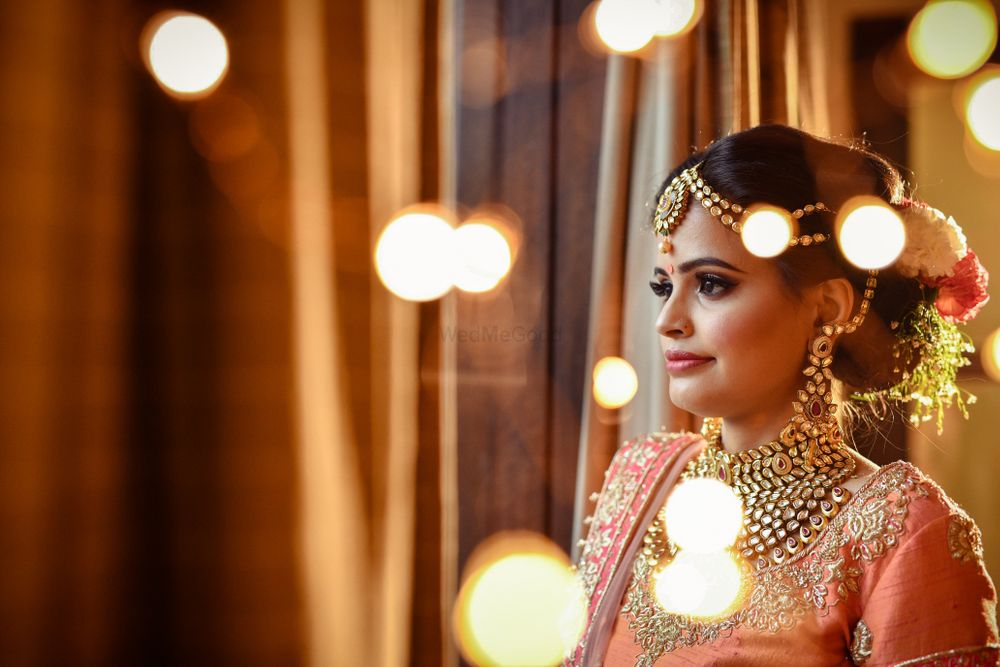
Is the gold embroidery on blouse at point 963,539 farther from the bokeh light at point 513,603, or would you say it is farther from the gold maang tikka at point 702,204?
the bokeh light at point 513,603

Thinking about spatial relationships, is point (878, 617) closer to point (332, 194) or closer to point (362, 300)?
point (362, 300)

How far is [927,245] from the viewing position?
3.42 feet

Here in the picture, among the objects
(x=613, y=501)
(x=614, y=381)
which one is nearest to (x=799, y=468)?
(x=613, y=501)

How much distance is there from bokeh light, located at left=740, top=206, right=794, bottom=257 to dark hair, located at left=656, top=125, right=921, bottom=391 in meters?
0.01

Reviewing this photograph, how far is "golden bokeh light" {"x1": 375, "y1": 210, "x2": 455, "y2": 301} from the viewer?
109 centimetres

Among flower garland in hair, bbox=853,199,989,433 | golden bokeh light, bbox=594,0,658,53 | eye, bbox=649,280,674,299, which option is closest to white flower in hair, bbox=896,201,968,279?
flower garland in hair, bbox=853,199,989,433

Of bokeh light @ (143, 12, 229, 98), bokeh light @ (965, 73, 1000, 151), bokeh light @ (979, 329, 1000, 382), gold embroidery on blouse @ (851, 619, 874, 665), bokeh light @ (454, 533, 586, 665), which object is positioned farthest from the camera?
bokeh light @ (965, 73, 1000, 151)

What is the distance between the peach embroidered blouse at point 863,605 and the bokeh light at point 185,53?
925 millimetres

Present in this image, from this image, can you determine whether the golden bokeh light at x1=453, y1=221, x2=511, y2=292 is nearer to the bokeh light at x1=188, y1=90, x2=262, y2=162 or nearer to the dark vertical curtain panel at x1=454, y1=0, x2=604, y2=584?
the dark vertical curtain panel at x1=454, y1=0, x2=604, y2=584

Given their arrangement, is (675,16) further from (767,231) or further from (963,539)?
(963,539)

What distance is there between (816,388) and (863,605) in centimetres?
30

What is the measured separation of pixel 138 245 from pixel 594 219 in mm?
1011

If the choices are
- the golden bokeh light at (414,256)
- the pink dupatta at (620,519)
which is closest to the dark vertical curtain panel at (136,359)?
the golden bokeh light at (414,256)

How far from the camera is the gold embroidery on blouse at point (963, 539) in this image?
0.85 meters
